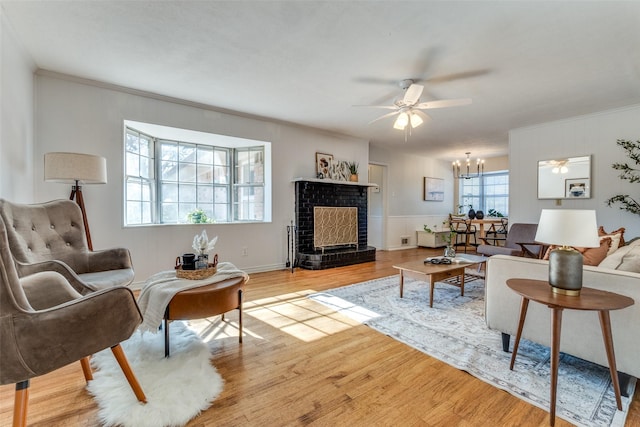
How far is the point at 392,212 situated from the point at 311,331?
509 cm

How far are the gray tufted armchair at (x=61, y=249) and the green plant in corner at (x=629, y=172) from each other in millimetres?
6057

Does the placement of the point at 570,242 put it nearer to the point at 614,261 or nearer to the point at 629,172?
the point at 614,261

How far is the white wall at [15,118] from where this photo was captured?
2.21 metres

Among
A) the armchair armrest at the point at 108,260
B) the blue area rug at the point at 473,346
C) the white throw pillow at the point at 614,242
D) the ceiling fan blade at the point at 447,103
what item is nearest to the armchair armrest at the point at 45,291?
the armchair armrest at the point at 108,260

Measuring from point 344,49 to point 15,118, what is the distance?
288 centimetres

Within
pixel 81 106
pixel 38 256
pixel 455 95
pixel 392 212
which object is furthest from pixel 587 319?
pixel 392 212

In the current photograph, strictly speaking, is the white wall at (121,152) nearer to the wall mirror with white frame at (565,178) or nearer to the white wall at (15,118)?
the white wall at (15,118)

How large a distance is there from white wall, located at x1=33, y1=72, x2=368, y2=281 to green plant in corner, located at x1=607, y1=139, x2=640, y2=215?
4.57m

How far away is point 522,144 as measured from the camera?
199 inches

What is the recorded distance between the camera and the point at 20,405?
3.70 feet

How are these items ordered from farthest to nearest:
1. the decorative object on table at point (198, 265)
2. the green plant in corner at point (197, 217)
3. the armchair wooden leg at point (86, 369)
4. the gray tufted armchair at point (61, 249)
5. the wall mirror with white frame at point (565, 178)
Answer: the wall mirror with white frame at point (565, 178) → the green plant in corner at point (197, 217) → the decorative object on table at point (198, 265) → the gray tufted armchair at point (61, 249) → the armchair wooden leg at point (86, 369)

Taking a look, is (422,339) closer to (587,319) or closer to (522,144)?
(587,319)

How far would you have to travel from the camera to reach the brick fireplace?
483cm

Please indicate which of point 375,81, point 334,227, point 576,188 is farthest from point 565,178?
point 334,227
